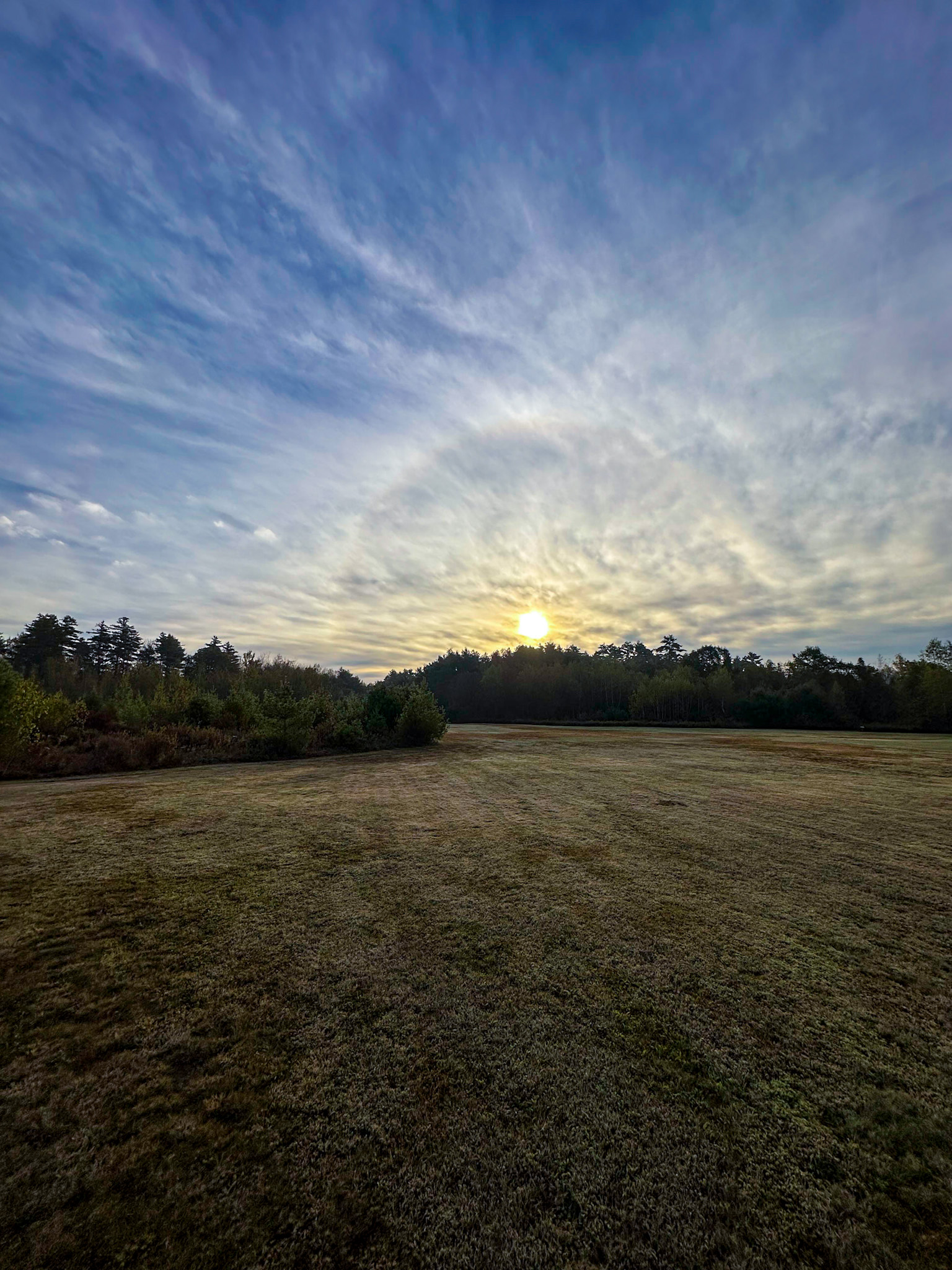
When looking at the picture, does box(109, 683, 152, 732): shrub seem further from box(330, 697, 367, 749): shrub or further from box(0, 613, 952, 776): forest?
box(330, 697, 367, 749): shrub

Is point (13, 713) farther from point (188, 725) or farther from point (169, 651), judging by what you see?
point (169, 651)

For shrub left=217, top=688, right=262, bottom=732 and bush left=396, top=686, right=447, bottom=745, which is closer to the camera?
shrub left=217, top=688, right=262, bottom=732

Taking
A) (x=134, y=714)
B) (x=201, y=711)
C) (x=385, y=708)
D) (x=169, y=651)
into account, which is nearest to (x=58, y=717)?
(x=134, y=714)

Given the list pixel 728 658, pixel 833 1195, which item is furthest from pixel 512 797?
pixel 728 658

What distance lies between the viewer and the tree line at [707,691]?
141ft

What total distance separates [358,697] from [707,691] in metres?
43.7

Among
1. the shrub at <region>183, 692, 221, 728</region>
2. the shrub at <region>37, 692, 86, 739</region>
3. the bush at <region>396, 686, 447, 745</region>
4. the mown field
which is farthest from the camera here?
the bush at <region>396, 686, 447, 745</region>

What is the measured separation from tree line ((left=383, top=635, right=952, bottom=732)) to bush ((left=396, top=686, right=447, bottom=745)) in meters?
23.3

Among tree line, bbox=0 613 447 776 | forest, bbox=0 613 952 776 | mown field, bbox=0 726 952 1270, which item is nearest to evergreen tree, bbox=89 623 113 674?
forest, bbox=0 613 952 776

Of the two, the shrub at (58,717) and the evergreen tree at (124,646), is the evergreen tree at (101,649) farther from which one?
the shrub at (58,717)

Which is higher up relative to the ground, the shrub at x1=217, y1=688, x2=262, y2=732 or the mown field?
the shrub at x1=217, y1=688, x2=262, y2=732

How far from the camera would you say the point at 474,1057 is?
2402mm

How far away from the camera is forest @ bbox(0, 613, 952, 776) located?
14.2 meters

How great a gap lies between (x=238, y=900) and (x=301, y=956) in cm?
122
